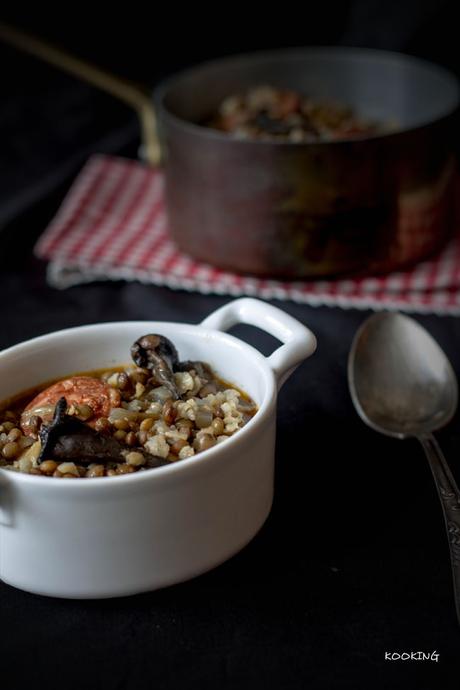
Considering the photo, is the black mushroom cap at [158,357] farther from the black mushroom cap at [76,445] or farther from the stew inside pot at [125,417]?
the black mushroom cap at [76,445]

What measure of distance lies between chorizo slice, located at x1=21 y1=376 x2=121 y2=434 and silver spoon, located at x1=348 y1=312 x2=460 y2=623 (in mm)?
408

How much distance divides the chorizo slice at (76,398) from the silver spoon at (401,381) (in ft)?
1.34

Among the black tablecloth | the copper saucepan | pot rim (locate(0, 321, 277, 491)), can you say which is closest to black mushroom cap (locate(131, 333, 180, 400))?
pot rim (locate(0, 321, 277, 491))

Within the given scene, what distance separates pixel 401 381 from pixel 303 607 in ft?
1.60

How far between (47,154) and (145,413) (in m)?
1.48

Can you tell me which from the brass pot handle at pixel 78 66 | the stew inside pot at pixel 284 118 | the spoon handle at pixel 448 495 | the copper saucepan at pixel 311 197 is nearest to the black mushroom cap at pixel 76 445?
the spoon handle at pixel 448 495

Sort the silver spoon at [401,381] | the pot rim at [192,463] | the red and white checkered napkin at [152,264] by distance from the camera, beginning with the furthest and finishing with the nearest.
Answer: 1. the red and white checkered napkin at [152,264]
2. the silver spoon at [401,381]
3. the pot rim at [192,463]

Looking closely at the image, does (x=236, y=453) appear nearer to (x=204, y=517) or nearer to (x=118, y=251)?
(x=204, y=517)

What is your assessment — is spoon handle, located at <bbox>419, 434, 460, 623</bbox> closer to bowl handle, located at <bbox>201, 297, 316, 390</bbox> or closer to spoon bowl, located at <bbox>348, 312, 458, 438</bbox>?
spoon bowl, located at <bbox>348, 312, 458, 438</bbox>

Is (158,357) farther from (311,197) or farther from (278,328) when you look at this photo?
(311,197)

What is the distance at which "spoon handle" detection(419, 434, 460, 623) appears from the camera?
42.6 inches

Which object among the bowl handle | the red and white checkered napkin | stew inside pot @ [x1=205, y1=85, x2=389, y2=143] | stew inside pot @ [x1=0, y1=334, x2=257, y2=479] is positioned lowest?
the red and white checkered napkin

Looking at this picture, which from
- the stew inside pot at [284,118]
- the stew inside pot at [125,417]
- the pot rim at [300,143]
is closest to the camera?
the stew inside pot at [125,417]

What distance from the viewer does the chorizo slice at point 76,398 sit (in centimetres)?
118
